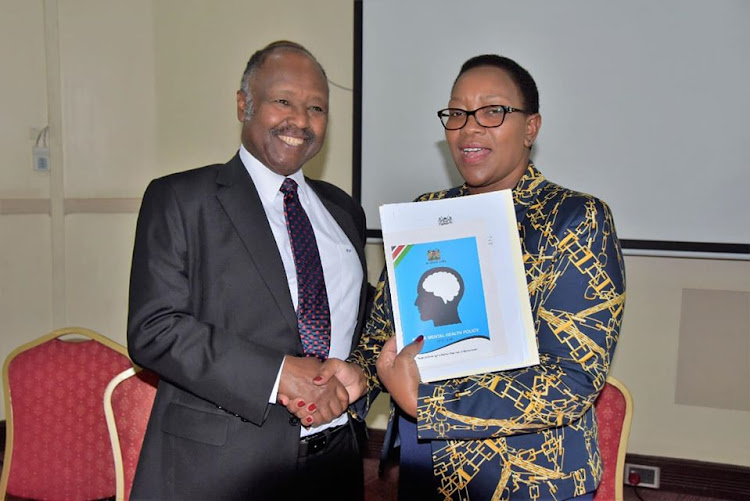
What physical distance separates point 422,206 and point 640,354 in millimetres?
2543

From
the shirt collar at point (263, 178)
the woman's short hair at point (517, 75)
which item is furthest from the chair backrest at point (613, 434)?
the shirt collar at point (263, 178)

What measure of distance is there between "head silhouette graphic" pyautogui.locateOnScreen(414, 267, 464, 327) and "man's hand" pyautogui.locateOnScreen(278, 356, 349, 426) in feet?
1.38

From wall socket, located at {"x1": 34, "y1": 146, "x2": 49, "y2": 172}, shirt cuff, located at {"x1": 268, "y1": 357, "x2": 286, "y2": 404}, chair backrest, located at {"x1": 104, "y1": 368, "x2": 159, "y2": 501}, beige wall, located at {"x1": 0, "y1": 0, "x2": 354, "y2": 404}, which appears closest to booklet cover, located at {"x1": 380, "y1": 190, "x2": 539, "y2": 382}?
shirt cuff, located at {"x1": 268, "y1": 357, "x2": 286, "y2": 404}

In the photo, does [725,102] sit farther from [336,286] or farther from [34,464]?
[34,464]

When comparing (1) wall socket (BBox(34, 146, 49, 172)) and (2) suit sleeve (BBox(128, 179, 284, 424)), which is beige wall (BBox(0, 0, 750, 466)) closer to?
(1) wall socket (BBox(34, 146, 49, 172))

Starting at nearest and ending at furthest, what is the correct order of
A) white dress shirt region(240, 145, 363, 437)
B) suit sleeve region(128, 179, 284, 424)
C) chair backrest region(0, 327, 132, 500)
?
suit sleeve region(128, 179, 284, 424) → white dress shirt region(240, 145, 363, 437) → chair backrest region(0, 327, 132, 500)

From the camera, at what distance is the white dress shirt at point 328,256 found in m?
2.06

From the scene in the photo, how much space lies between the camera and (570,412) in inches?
61.5

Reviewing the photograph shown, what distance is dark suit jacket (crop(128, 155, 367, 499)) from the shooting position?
1.84 m


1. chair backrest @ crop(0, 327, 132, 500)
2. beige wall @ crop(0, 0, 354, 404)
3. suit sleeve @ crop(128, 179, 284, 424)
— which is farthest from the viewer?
beige wall @ crop(0, 0, 354, 404)

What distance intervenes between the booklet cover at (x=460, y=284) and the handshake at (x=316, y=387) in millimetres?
321

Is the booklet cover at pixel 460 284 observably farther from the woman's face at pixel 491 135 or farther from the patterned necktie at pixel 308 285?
the patterned necktie at pixel 308 285

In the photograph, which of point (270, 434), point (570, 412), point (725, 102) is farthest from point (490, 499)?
point (725, 102)

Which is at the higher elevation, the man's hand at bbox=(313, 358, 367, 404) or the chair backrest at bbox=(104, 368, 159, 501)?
the man's hand at bbox=(313, 358, 367, 404)
